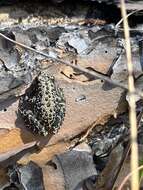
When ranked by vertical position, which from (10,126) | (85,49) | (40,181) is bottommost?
(40,181)

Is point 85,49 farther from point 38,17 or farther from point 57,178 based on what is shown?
point 57,178

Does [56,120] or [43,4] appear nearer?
[56,120]

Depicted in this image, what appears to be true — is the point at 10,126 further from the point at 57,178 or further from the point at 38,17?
the point at 38,17

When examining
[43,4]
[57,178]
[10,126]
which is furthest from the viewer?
[43,4]

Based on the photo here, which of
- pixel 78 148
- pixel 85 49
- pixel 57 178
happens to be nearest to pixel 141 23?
pixel 85 49

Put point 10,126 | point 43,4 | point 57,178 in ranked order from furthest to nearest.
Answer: point 43,4, point 10,126, point 57,178

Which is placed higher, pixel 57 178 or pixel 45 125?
pixel 45 125
